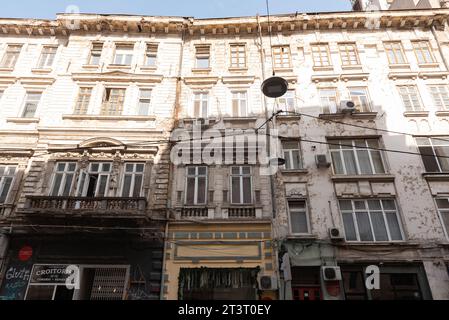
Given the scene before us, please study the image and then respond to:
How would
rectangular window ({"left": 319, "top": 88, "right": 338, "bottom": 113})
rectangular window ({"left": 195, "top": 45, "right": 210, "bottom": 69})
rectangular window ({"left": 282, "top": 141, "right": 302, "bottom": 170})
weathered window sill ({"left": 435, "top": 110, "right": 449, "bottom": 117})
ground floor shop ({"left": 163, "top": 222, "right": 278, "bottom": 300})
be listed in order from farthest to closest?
rectangular window ({"left": 195, "top": 45, "right": 210, "bottom": 69})
rectangular window ({"left": 319, "top": 88, "right": 338, "bottom": 113})
weathered window sill ({"left": 435, "top": 110, "right": 449, "bottom": 117})
rectangular window ({"left": 282, "top": 141, "right": 302, "bottom": 170})
ground floor shop ({"left": 163, "top": 222, "right": 278, "bottom": 300})

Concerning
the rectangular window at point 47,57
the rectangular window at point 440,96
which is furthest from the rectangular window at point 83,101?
the rectangular window at point 440,96

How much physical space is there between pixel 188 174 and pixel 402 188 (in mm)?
9475

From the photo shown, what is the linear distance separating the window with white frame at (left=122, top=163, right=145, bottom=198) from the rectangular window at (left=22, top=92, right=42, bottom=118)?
6.32 meters

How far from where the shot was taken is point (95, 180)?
13.4 metres

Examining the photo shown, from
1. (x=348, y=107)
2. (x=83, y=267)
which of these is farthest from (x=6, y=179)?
(x=348, y=107)

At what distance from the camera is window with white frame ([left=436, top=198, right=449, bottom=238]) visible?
1216cm

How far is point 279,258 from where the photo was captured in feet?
37.9

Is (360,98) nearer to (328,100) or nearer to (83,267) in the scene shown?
(328,100)

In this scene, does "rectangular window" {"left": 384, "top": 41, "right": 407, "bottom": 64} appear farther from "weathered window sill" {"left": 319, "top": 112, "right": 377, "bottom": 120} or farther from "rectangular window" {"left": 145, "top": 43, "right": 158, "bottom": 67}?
"rectangular window" {"left": 145, "top": 43, "right": 158, "bottom": 67}

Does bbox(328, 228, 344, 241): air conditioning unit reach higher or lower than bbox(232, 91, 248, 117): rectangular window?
lower

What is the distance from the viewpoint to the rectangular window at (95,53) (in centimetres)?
1683

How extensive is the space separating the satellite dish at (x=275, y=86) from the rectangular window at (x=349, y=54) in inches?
303

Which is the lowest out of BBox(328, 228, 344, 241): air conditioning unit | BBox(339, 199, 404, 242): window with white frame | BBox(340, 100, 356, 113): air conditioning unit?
BBox(328, 228, 344, 241): air conditioning unit

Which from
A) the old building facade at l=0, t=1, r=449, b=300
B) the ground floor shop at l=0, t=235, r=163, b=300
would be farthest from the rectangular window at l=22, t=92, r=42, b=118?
the ground floor shop at l=0, t=235, r=163, b=300
